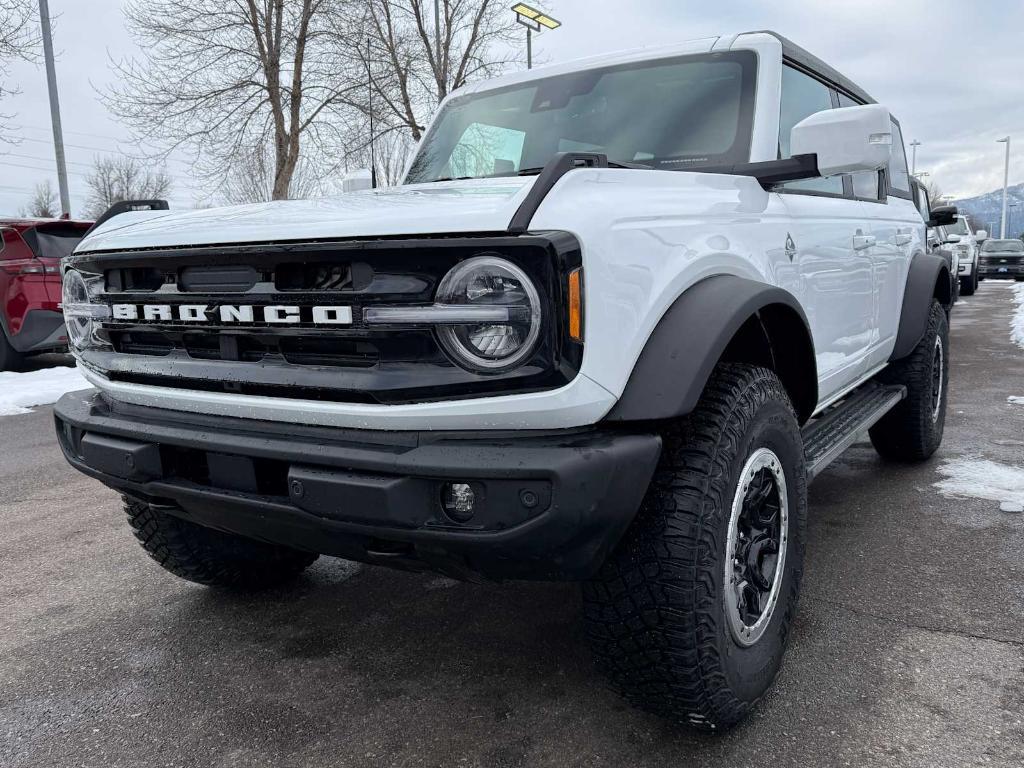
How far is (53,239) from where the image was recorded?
29.4ft

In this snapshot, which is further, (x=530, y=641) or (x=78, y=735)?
(x=530, y=641)

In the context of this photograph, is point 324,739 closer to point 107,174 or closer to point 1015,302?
point 1015,302

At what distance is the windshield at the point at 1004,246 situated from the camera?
26953mm

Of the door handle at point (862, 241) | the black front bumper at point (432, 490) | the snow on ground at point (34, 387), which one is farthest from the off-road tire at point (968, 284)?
the black front bumper at point (432, 490)

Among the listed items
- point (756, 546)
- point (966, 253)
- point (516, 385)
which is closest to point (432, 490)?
point (516, 385)

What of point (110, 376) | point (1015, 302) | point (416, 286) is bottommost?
point (1015, 302)

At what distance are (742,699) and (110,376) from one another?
6.22 ft

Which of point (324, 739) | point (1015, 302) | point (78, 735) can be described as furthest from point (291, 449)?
point (1015, 302)

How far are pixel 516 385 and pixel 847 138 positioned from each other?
1199 mm

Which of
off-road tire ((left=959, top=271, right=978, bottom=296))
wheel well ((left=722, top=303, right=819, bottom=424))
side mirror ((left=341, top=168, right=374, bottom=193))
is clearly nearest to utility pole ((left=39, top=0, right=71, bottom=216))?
side mirror ((left=341, top=168, right=374, bottom=193))

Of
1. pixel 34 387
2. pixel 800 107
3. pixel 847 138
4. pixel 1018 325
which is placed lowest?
pixel 1018 325

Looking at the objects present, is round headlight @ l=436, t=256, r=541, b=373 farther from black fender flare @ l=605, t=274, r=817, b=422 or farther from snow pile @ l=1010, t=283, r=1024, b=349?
snow pile @ l=1010, t=283, r=1024, b=349

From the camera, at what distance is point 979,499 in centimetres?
379

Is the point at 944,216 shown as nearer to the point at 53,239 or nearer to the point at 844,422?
the point at 844,422
